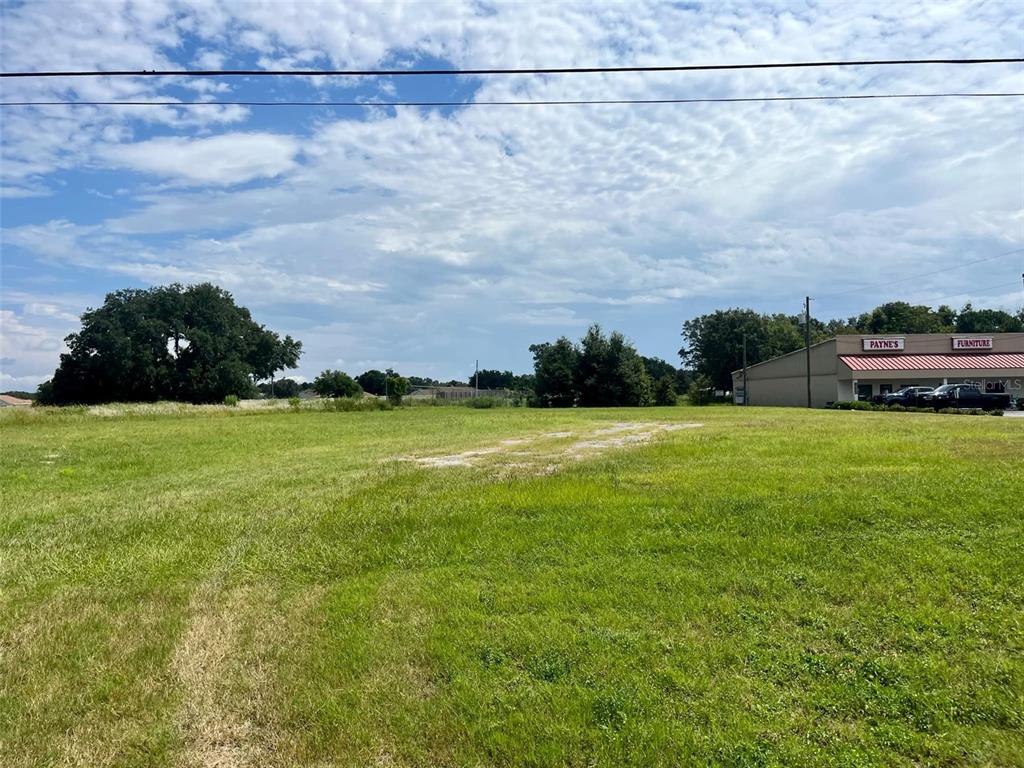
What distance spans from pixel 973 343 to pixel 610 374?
29.3 meters

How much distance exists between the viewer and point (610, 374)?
62438 millimetres

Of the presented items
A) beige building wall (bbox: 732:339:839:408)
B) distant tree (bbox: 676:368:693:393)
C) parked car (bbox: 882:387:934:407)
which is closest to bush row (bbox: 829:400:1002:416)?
parked car (bbox: 882:387:934:407)

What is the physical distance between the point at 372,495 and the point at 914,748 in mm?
7298

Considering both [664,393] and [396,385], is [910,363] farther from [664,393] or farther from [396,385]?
[396,385]

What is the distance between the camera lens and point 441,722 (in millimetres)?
3521

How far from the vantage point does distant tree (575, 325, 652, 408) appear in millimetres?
61938

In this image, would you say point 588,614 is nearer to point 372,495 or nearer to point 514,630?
point 514,630

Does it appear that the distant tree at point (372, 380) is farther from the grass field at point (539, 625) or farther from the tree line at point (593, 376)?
the grass field at point (539, 625)

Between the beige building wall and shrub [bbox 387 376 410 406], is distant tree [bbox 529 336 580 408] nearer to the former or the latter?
shrub [bbox 387 376 410 406]

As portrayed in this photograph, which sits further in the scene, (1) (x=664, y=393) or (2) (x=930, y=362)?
(1) (x=664, y=393)

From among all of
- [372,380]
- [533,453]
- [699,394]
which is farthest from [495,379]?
[533,453]

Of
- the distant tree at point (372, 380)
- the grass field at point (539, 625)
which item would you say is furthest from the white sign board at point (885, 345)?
the distant tree at point (372, 380)

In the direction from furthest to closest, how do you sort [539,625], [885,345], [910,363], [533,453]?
[885,345] < [910,363] < [533,453] < [539,625]

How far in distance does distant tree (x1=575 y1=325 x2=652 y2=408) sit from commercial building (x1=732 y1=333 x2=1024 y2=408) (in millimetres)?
15475
